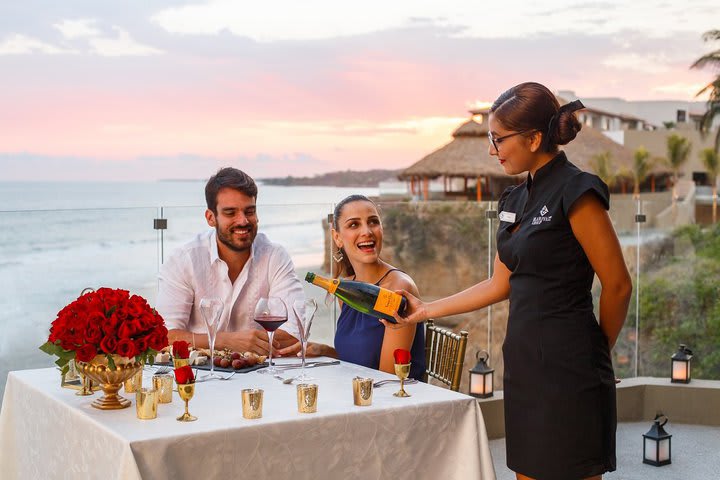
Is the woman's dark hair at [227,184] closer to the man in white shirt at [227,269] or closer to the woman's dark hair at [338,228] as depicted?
the man in white shirt at [227,269]

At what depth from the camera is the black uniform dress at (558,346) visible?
2.26 meters

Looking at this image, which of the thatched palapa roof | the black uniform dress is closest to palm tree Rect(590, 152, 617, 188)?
the thatched palapa roof

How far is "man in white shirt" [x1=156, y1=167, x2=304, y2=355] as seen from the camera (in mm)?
3641

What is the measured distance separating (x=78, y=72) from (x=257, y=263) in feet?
113

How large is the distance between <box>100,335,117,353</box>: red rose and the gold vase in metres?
0.03

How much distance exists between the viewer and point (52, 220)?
4906mm

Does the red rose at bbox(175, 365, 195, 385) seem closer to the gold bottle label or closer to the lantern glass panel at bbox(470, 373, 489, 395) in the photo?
the gold bottle label

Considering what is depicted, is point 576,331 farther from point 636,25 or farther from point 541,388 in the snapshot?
point 636,25

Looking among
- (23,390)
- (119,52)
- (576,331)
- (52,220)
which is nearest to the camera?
(576,331)

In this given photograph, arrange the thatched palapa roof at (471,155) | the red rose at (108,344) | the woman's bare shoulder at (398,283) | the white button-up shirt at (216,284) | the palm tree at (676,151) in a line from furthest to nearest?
the palm tree at (676,151) < the thatched palapa roof at (471,155) < the white button-up shirt at (216,284) < the woman's bare shoulder at (398,283) < the red rose at (108,344)

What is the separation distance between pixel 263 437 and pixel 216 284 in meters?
1.60

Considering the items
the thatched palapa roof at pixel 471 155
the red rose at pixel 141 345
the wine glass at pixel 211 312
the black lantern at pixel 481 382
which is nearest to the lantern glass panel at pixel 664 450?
the black lantern at pixel 481 382

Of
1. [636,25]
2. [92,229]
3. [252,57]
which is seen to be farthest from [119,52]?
[92,229]

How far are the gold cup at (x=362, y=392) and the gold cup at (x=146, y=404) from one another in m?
0.51
